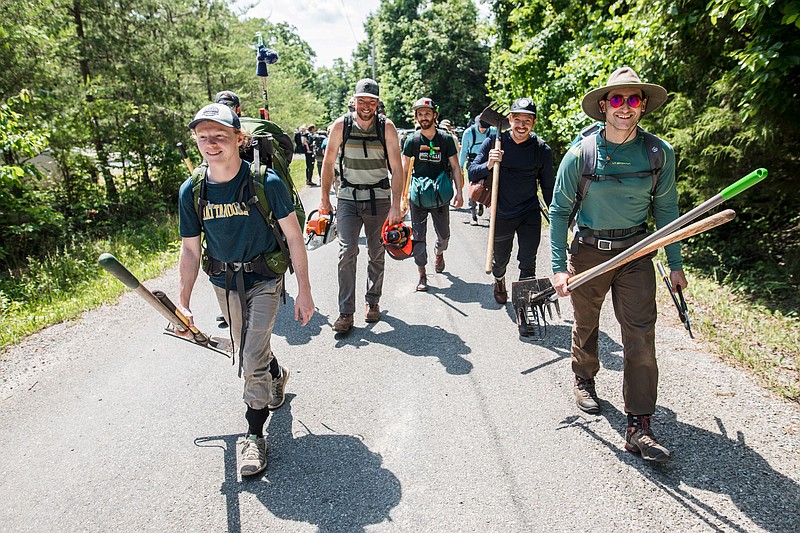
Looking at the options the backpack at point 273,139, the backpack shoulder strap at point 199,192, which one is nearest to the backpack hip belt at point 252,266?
the backpack shoulder strap at point 199,192

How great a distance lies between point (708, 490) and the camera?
2.79 meters

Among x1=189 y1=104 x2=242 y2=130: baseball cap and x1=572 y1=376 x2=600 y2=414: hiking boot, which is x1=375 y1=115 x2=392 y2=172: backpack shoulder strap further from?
x1=572 y1=376 x2=600 y2=414: hiking boot

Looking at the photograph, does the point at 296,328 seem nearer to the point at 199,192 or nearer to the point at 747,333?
the point at 199,192

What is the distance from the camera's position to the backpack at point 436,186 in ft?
20.0

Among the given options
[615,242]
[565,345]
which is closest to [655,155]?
[615,242]

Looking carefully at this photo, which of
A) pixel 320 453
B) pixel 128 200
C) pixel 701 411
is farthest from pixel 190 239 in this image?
pixel 128 200

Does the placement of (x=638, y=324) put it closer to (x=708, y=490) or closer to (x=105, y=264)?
(x=708, y=490)

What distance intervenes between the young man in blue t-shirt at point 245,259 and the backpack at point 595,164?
1.77m

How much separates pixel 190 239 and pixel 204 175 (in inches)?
16.2

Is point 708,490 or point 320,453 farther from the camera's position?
point 320,453

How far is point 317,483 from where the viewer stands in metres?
3.01

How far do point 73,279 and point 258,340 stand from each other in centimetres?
600

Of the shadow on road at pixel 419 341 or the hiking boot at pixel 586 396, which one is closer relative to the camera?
the hiking boot at pixel 586 396

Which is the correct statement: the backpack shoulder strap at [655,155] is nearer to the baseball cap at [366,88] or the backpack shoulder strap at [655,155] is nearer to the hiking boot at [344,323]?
the baseball cap at [366,88]
